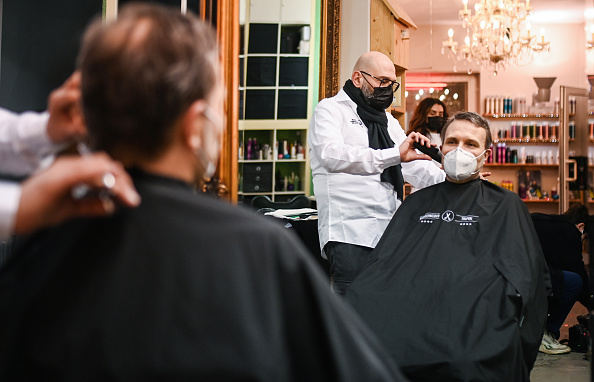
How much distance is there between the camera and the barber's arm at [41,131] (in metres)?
1.02

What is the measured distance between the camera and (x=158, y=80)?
0.87m

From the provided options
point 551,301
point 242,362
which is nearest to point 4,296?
point 242,362

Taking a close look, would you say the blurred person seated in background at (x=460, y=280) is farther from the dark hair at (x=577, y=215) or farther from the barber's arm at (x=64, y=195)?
the dark hair at (x=577, y=215)

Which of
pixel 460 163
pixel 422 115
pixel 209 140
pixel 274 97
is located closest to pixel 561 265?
pixel 422 115

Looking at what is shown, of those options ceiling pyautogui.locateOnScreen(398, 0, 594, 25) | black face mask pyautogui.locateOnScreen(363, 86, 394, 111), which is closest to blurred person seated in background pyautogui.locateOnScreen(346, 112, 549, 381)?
black face mask pyautogui.locateOnScreen(363, 86, 394, 111)

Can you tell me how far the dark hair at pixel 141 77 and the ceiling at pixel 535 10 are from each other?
659 cm

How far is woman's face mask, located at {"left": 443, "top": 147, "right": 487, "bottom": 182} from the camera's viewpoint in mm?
2727

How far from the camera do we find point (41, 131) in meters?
1.12

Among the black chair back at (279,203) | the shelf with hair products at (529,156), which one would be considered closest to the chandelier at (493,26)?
the shelf with hair products at (529,156)

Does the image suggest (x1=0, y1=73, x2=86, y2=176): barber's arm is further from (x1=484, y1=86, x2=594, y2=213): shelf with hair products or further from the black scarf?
(x1=484, y1=86, x2=594, y2=213): shelf with hair products

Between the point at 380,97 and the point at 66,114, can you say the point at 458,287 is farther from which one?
the point at 66,114

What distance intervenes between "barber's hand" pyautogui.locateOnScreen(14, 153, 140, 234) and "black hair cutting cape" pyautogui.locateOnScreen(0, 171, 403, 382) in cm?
6

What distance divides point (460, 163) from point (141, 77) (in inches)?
81.8

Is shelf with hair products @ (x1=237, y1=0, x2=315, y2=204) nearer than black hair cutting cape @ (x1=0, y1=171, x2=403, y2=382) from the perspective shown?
No
